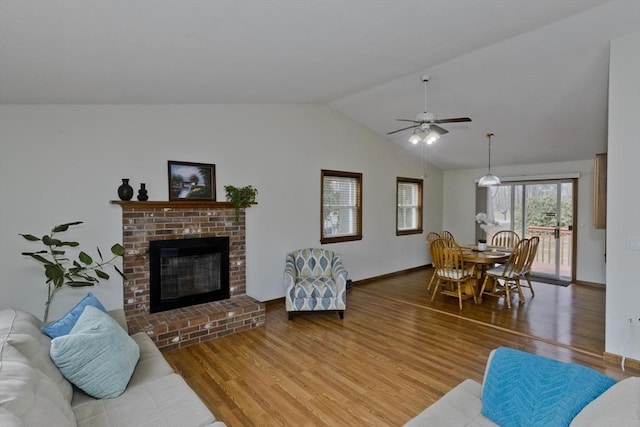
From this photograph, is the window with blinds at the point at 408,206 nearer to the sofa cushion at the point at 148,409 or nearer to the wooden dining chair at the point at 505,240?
the wooden dining chair at the point at 505,240

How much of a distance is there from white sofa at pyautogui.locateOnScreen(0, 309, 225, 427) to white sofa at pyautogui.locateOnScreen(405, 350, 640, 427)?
3.50 feet

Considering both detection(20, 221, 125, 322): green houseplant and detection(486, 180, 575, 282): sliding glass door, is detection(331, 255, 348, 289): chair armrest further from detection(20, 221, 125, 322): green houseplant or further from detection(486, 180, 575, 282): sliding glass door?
detection(486, 180, 575, 282): sliding glass door

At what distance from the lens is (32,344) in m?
1.75

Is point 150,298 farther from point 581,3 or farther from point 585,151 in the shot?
point 585,151

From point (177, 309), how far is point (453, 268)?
3.78m

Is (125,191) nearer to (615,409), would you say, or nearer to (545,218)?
(615,409)

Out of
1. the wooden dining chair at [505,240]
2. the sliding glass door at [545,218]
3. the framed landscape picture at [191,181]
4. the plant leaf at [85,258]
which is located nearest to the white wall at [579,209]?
the sliding glass door at [545,218]

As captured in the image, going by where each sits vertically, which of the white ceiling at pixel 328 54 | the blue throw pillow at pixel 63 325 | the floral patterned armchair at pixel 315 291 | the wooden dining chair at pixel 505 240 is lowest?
the floral patterned armchair at pixel 315 291

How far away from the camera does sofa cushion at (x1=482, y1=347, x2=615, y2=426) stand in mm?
1435

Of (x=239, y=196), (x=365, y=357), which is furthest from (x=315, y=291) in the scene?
(x=239, y=196)

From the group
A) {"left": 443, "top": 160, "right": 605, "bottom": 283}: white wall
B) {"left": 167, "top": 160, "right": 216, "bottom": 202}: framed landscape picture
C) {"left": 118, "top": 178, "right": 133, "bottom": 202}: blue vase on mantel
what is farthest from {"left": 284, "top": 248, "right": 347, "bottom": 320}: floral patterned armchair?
{"left": 443, "top": 160, "right": 605, "bottom": 283}: white wall

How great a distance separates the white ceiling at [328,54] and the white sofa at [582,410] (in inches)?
96.2

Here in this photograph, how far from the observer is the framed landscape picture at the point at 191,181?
4004 mm

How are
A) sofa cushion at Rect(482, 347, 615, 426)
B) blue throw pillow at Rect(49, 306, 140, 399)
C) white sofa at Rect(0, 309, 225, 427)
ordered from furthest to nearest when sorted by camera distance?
blue throw pillow at Rect(49, 306, 140, 399) → sofa cushion at Rect(482, 347, 615, 426) → white sofa at Rect(0, 309, 225, 427)
